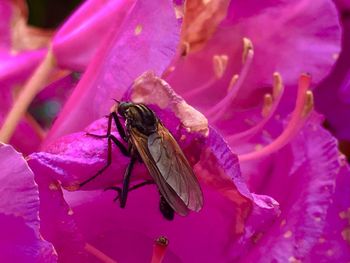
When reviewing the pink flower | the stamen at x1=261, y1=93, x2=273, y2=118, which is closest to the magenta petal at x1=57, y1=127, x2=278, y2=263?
the pink flower

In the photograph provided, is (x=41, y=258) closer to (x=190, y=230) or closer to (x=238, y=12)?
(x=190, y=230)

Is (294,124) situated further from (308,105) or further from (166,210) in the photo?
(166,210)

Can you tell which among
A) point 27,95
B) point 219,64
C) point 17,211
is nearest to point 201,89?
point 219,64

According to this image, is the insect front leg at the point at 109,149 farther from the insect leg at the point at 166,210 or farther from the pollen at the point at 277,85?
the pollen at the point at 277,85

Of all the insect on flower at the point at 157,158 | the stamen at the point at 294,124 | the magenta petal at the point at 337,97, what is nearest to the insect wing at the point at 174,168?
the insect on flower at the point at 157,158

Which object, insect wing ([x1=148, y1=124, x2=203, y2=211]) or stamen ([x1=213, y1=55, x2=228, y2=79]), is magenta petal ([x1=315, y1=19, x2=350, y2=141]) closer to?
stamen ([x1=213, y1=55, x2=228, y2=79])

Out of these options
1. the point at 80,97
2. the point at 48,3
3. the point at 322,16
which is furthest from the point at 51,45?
the point at 48,3
